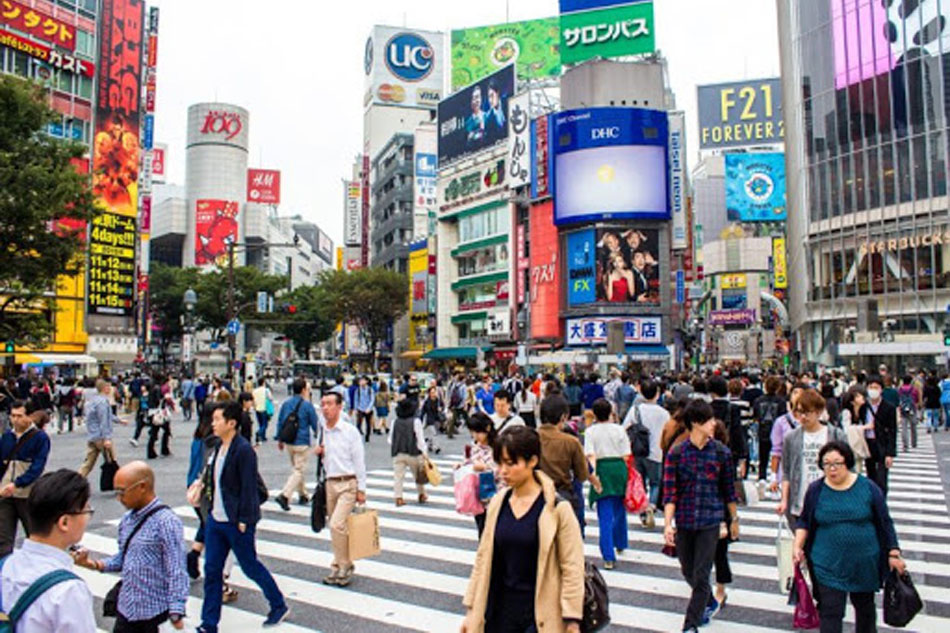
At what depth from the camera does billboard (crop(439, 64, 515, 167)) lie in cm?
5828

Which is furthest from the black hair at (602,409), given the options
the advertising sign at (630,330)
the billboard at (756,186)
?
the billboard at (756,186)

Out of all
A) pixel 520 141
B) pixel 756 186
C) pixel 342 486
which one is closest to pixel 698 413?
pixel 342 486

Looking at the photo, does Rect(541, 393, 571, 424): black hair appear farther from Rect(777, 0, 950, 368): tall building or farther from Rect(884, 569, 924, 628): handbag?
Rect(777, 0, 950, 368): tall building

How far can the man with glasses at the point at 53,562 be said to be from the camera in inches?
102

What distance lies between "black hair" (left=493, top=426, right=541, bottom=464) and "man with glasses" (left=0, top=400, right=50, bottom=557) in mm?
4960

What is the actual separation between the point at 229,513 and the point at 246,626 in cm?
108

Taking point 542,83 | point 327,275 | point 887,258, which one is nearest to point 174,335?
point 327,275

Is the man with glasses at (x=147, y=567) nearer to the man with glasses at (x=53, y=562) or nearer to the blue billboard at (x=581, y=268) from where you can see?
the man with glasses at (x=53, y=562)

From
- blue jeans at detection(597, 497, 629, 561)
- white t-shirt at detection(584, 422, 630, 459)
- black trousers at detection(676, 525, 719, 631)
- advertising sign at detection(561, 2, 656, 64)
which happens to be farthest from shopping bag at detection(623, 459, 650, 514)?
advertising sign at detection(561, 2, 656, 64)

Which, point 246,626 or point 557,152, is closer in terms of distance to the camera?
point 246,626

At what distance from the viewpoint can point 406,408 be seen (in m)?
10.9

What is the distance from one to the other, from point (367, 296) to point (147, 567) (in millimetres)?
57706

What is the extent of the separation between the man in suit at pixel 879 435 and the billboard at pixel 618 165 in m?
41.2

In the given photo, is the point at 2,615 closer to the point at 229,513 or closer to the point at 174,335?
the point at 229,513
